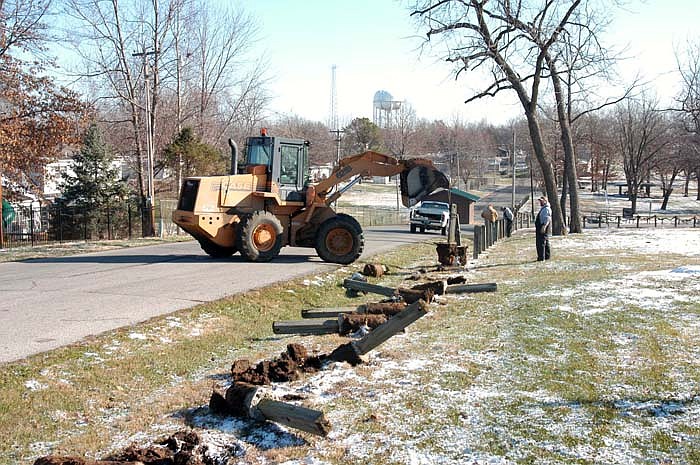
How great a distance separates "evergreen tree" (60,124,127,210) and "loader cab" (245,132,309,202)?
16.2 metres

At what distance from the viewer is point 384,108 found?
105m

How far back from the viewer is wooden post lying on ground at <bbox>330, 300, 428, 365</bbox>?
26.2ft

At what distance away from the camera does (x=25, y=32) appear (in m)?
23.9

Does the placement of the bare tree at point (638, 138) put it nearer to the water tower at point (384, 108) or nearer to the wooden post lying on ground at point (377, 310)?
the water tower at point (384, 108)

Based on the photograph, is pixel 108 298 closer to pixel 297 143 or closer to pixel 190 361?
pixel 190 361

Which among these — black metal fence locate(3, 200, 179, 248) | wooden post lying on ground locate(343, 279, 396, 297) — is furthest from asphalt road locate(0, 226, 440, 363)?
black metal fence locate(3, 200, 179, 248)

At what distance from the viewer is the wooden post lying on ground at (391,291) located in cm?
1106

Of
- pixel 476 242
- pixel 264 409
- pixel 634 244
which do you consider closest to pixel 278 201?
pixel 476 242

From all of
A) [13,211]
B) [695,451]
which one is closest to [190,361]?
[695,451]

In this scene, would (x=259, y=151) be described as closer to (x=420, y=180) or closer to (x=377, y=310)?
(x=420, y=180)

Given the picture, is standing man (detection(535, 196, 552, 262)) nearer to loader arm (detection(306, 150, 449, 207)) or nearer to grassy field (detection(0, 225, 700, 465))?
loader arm (detection(306, 150, 449, 207))

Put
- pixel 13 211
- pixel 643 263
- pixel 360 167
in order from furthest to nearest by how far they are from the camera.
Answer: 1. pixel 13 211
2. pixel 360 167
3. pixel 643 263

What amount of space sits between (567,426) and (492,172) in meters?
137

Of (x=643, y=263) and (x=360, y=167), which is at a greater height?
(x=360, y=167)
